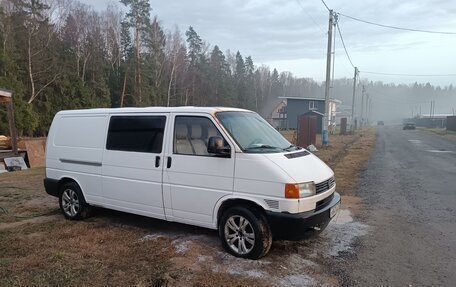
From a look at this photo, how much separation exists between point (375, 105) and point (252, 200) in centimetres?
19020

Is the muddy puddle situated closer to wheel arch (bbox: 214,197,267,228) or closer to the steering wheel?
wheel arch (bbox: 214,197,267,228)

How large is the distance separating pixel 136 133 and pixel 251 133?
6.14 feet

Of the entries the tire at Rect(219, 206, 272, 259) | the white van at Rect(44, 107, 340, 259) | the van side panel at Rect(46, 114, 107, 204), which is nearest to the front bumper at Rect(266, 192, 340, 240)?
the white van at Rect(44, 107, 340, 259)

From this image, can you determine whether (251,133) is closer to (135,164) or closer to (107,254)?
(135,164)

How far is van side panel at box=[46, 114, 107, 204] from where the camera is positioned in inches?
247

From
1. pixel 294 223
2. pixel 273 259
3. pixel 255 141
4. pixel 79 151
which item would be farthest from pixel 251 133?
pixel 79 151

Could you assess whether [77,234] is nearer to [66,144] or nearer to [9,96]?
[66,144]

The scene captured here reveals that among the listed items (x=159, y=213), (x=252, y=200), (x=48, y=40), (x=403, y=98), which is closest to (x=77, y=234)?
(x=159, y=213)

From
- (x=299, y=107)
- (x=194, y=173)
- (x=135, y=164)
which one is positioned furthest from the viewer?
(x=299, y=107)

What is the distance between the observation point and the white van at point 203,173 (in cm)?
461

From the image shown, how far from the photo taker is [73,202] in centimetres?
667

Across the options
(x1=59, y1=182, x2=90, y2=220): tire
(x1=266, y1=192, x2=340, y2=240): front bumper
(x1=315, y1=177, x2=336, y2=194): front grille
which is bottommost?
(x1=59, y1=182, x2=90, y2=220): tire

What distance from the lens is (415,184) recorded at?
408 inches

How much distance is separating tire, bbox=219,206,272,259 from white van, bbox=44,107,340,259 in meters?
0.01
